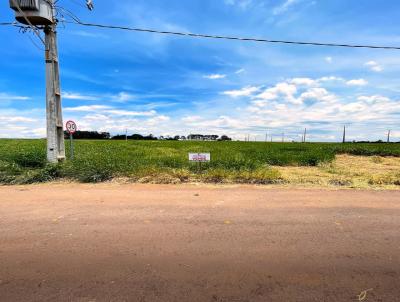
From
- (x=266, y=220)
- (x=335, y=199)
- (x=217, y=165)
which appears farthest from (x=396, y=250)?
(x=217, y=165)

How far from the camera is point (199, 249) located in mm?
4098

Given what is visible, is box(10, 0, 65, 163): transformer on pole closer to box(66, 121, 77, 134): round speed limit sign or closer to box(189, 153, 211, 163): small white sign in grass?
box(66, 121, 77, 134): round speed limit sign

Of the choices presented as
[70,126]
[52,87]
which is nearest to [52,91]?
[52,87]

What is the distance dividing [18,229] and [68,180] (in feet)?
15.6

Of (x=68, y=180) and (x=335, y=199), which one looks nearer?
(x=335, y=199)

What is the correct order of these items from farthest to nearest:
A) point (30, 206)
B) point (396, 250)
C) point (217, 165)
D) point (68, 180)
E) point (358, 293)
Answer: point (217, 165) < point (68, 180) < point (30, 206) < point (396, 250) < point (358, 293)

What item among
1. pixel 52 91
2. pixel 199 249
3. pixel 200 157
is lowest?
pixel 199 249

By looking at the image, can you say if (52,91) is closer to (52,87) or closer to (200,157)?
(52,87)

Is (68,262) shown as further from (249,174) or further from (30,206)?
(249,174)

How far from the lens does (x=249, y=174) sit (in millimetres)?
9547

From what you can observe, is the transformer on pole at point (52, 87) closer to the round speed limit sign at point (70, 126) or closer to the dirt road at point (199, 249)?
the round speed limit sign at point (70, 126)

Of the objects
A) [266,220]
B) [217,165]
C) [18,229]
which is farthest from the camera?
[217,165]

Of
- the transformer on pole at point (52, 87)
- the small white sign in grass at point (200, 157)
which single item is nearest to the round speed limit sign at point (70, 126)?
the transformer on pole at point (52, 87)

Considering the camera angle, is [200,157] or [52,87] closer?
[200,157]
